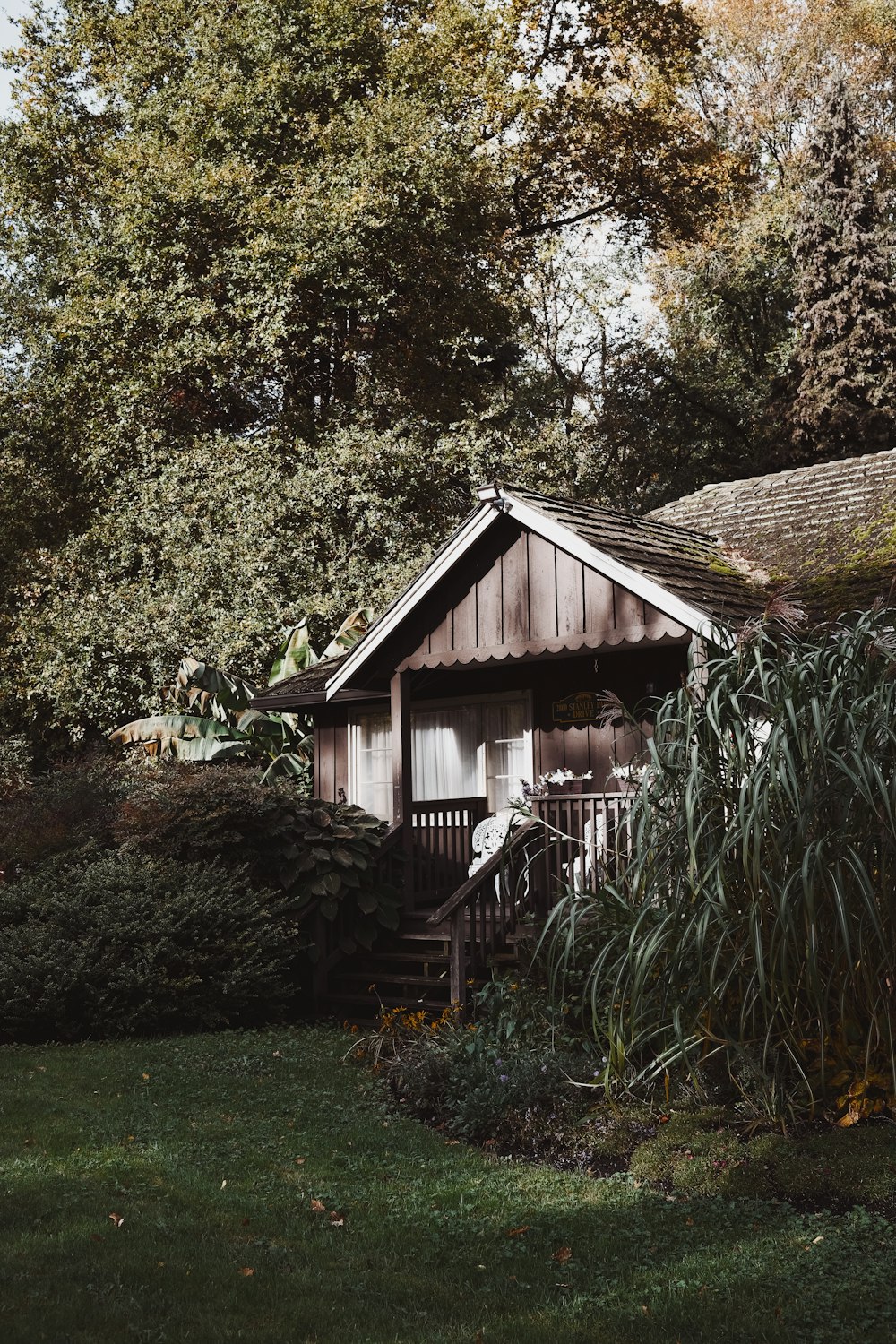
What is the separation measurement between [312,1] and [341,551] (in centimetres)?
1083

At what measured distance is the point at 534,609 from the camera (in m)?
11.4

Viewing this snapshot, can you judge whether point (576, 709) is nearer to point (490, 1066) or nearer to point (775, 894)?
point (490, 1066)

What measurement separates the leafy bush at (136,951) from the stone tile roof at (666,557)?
172 inches

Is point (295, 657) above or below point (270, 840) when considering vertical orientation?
above

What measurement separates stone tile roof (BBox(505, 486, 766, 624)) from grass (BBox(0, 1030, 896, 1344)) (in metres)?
5.32

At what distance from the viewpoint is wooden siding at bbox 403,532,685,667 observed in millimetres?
10750

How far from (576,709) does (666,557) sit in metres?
2.08

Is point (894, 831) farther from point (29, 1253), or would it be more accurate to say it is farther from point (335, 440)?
point (335, 440)

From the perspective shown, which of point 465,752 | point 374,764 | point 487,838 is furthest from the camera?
point 374,764

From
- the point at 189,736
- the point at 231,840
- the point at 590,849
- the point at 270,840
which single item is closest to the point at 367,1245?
the point at 590,849

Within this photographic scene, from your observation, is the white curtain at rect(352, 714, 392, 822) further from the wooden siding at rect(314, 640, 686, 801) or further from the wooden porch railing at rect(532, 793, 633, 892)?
the wooden porch railing at rect(532, 793, 633, 892)

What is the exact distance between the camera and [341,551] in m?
20.5

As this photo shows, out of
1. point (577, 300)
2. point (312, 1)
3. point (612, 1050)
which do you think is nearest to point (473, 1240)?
point (612, 1050)

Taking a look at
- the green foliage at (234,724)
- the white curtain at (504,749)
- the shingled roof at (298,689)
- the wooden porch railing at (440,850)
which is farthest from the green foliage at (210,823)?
the green foliage at (234,724)
